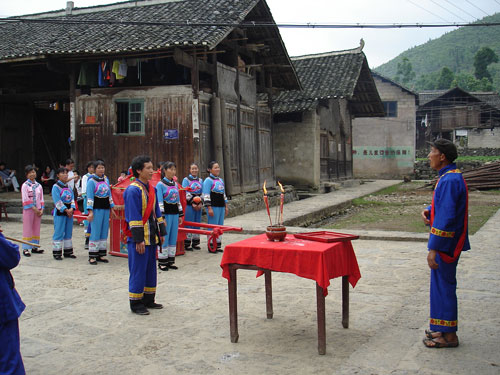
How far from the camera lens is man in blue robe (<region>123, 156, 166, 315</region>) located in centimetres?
559

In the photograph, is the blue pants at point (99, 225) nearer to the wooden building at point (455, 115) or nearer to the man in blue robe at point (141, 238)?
the man in blue robe at point (141, 238)

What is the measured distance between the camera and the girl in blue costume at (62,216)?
8.73m

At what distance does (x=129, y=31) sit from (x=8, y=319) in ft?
37.0

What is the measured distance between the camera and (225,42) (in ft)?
48.6

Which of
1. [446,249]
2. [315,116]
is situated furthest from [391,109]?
[446,249]

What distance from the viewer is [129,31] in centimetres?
1345

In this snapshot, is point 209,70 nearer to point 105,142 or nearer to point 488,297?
point 105,142

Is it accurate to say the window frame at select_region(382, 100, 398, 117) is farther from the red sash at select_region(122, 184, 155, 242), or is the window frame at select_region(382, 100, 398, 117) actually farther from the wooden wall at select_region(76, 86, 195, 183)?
the red sash at select_region(122, 184, 155, 242)

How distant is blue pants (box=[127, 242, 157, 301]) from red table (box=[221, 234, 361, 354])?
1331 millimetres

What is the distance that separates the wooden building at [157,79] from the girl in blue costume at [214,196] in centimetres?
369

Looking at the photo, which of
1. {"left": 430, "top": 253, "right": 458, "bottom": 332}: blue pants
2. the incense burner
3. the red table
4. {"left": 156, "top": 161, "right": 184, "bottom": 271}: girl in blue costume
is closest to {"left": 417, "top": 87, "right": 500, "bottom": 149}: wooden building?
{"left": 156, "top": 161, "right": 184, "bottom": 271}: girl in blue costume

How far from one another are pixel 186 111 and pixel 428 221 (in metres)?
9.29

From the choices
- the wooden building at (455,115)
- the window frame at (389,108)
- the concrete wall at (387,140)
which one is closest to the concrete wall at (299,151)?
the concrete wall at (387,140)

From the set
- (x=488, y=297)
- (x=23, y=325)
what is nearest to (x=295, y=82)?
(x=488, y=297)
